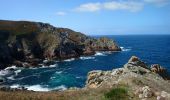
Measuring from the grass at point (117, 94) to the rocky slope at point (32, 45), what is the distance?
92395 millimetres

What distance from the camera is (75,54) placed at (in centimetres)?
14475

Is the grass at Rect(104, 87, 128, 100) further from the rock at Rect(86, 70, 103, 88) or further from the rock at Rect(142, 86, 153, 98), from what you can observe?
the rock at Rect(86, 70, 103, 88)

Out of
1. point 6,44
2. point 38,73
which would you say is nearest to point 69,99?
point 38,73

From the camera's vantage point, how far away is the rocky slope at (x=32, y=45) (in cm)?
12225

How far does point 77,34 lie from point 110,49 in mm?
23157

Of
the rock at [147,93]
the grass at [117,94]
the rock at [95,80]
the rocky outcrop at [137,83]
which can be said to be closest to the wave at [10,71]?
the rock at [95,80]

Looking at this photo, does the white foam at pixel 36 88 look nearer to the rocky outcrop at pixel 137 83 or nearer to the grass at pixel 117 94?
the rocky outcrop at pixel 137 83

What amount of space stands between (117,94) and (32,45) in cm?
11594

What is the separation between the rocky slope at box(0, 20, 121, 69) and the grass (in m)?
92.4

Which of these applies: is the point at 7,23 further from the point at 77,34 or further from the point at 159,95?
the point at 159,95

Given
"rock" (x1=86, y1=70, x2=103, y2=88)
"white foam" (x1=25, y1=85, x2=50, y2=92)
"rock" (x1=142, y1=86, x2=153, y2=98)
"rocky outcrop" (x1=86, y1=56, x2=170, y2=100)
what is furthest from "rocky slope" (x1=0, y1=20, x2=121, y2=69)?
"rock" (x1=142, y1=86, x2=153, y2=98)

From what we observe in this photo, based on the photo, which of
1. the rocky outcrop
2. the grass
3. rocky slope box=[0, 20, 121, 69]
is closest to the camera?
the grass

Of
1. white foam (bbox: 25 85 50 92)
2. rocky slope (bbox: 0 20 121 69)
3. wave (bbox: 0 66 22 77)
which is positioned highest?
rocky slope (bbox: 0 20 121 69)

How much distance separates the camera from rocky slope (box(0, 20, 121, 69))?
4813 inches
